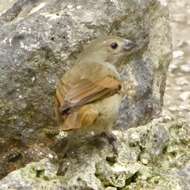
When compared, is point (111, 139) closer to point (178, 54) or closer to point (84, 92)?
point (84, 92)

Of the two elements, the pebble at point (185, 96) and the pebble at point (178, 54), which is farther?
the pebble at point (178, 54)

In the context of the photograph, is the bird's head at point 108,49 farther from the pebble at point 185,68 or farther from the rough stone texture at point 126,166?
the pebble at point 185,68

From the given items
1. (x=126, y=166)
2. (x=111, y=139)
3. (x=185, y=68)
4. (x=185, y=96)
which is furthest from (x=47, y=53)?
(x=185, y=68)

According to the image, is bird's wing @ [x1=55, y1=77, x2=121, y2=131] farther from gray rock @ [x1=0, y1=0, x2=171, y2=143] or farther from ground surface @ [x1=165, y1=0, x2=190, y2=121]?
ground surface @ [x1=165, y1=0, x2=190, y2=121]

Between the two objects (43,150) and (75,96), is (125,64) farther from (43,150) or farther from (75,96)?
(75,96)

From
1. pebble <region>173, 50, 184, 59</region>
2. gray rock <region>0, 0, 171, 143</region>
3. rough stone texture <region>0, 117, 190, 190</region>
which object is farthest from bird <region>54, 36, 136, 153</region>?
pebble <region>173, 50, 184, 59</region>

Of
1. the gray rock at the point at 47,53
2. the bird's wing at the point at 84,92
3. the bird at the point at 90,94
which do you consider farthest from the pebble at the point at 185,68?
the bird's wing at the point at 84,92
